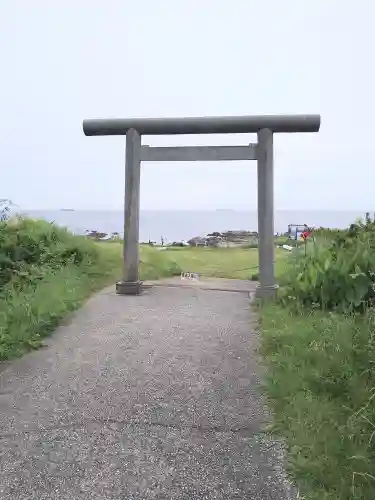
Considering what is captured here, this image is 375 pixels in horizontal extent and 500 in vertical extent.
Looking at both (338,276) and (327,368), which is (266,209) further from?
(327,368)

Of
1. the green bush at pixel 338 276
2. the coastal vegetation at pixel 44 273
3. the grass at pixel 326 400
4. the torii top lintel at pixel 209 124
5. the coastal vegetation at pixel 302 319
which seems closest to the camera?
the grass at pixel 326 400

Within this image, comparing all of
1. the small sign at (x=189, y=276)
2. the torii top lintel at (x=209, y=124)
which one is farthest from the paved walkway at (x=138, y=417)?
the small sign at (x=189, y=276)

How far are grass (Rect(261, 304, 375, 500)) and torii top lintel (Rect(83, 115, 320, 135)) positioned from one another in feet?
8.77

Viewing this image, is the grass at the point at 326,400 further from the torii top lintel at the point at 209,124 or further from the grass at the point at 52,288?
the torii top lintel at the point at 209,124

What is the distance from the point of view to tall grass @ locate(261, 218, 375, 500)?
224 centimetres

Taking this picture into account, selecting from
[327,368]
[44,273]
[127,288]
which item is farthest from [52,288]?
[327,368]

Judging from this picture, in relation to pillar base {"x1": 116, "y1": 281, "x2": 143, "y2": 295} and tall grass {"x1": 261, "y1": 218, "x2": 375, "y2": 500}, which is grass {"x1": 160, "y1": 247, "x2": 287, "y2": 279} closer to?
pillar base {"x1": 116, "y1": 281, "x2": 143, "y2": 295}

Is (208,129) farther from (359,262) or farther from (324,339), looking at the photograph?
(324,339)

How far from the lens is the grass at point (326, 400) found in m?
2.20

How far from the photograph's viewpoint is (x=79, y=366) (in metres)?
3.75

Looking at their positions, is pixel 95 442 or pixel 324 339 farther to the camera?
pixel 324 339

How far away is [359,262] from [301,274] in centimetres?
67

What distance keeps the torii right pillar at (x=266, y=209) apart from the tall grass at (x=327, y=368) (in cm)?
39

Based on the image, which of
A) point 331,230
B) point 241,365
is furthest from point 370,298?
point 331,230
